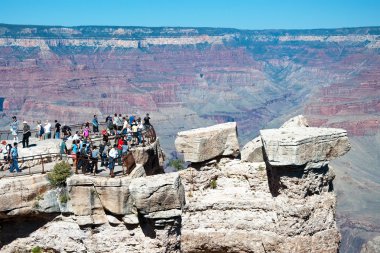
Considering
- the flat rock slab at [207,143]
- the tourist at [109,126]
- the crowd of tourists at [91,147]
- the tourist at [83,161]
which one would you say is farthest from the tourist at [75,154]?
the tourist at [109,126]

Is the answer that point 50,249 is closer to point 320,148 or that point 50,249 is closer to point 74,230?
point 74,230

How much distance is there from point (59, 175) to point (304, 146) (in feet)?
25.5

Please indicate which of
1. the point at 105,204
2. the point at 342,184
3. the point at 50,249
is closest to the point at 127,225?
the point at 105,204

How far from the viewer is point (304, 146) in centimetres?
1912

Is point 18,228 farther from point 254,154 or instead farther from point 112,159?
point 254,154

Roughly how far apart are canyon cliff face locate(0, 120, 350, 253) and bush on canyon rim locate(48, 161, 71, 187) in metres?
0.26

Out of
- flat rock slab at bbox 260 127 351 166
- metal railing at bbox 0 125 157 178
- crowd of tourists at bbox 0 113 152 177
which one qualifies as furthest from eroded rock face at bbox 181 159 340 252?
metal railing at bbox 0 125 157 178

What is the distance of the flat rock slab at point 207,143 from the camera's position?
22.4 meters

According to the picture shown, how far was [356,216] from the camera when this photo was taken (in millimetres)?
115125

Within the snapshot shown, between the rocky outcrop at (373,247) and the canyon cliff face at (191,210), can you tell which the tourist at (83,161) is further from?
the rocky outcrop at (373,247)

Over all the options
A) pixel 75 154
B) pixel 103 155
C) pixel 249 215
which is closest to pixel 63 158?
pixel 75 154

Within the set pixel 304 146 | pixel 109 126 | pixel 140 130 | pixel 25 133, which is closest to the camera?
pixel 304 146

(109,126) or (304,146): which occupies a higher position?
(304,146)

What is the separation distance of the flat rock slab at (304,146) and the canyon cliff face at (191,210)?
0.03 metres
